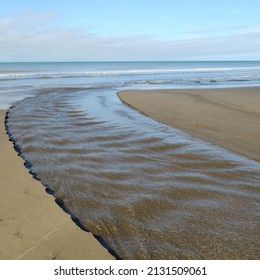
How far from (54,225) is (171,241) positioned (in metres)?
1.20

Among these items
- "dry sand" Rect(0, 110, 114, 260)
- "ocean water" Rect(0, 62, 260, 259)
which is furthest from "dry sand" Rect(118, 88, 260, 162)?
"dry sand" Rect(0, 110, 114, 260)

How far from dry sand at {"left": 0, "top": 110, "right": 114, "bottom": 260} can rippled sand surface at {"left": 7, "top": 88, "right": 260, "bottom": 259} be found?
0.20 metres

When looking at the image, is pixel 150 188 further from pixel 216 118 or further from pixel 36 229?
pixel 216 118

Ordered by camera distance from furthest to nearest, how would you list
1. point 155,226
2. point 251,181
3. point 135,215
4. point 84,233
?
point 251,181 → point 135,215 → point 155,226 → point 84,233

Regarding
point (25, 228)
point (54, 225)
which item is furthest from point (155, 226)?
point (25, 228)

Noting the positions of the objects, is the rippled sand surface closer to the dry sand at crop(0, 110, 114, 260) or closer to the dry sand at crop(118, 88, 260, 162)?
the dry sand at crop(0, 110, 114, 260)

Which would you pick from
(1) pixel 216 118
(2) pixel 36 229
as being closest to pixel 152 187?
(2) pixel 36 229

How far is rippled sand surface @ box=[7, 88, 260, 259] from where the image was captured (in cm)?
295

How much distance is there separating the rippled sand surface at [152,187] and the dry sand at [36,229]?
20cm

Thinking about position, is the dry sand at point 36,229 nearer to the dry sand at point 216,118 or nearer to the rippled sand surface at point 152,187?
the rippled sand surface at point 152,187

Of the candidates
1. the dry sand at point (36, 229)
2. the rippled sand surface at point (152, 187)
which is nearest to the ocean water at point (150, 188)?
the rippled sand surface at point (152, 187)

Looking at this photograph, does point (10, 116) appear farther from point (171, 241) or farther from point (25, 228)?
point (171, 241)

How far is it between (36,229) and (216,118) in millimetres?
6786

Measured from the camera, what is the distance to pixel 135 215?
11.3 feet
